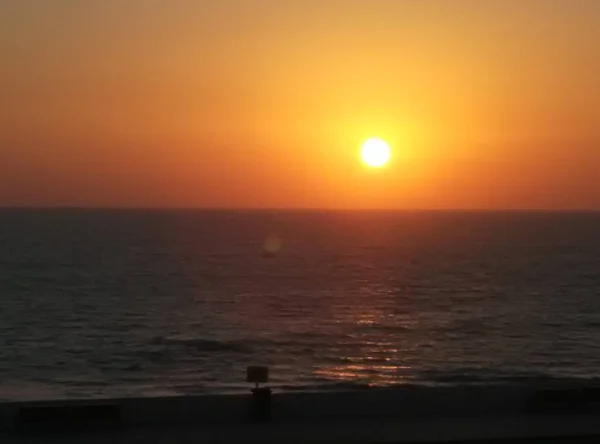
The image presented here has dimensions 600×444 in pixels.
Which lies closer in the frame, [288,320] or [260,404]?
[260,404]

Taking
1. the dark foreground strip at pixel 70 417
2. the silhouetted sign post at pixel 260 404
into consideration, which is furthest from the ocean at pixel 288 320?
the dark foreground strip at pixel 70 417

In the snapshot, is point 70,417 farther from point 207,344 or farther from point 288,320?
point 288,320

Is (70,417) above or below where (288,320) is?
below

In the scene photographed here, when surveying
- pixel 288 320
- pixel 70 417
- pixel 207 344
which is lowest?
pixel 70 417

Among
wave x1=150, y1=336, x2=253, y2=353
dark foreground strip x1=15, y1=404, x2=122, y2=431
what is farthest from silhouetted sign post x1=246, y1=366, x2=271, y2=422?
wave x1=150, y1=336, x2=253, y2=353

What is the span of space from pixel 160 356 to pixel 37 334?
1014 centimetres

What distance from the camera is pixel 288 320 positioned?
188 ft

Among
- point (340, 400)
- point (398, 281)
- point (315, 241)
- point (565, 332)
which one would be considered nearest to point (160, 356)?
point (565, 332)

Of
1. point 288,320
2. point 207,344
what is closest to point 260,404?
point 207,344

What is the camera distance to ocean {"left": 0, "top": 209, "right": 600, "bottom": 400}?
1494 inches

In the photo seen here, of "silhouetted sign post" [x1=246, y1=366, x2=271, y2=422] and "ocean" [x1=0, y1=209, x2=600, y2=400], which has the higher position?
"ocean" [x1=0, y1=209, x2=600, y2=400]

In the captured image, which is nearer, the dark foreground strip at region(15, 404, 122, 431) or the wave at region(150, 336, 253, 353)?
the dark foreground strip at region(15, 404, 122, 431)

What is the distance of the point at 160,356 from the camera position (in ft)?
139

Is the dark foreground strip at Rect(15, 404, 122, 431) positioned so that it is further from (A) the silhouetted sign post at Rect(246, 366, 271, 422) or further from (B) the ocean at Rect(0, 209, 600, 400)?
(B) the ocean at Rect(0, 209, 600, 400)
